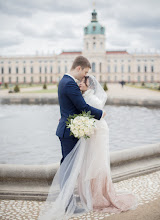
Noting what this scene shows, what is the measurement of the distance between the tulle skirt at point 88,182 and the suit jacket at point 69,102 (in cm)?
16

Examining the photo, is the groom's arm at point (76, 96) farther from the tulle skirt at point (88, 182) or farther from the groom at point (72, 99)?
the tulle skirt at point (88, 182)

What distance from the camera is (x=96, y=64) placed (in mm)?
73062

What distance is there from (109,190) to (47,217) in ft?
2.06

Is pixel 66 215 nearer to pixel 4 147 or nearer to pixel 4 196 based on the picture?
pixel 4 196

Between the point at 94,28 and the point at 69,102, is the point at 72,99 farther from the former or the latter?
the point at 94,28

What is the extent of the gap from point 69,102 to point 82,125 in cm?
26

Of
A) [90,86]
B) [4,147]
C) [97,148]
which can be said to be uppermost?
[90,86]

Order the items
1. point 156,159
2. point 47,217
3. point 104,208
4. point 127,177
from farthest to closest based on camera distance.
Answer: point 156,159
point 127,177
point 104,208
point 47,217

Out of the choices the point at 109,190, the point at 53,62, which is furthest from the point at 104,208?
the point at 53,62

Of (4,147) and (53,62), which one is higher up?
(53,62)

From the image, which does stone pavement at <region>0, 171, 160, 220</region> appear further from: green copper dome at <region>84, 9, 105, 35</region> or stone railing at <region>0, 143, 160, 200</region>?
green copper dome at <region>84, 9, 105, 35</region>

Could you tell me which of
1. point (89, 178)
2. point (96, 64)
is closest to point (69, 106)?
point (89, 178)

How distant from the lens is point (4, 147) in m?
5.81

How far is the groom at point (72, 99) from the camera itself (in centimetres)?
259
